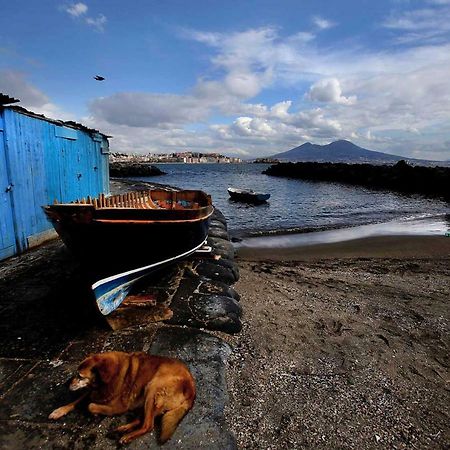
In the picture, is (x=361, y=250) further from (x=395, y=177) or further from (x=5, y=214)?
(x=395, y=177)

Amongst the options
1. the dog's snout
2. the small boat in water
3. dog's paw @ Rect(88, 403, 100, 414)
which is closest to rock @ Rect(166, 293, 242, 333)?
dog's paw @ Rect(88, 403, 100, 414)

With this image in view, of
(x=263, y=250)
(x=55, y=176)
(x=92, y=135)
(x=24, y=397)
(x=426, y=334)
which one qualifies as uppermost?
(x=92, y=135)

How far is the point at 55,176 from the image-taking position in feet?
30.4

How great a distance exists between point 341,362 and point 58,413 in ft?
11.7

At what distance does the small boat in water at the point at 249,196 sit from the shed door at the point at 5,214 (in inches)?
949

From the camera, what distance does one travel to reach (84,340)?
4.22m

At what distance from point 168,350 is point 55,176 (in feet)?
23.8

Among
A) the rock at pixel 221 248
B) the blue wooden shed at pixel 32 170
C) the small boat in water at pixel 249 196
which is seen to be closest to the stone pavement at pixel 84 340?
the blue wooden shed at pixel 32 170

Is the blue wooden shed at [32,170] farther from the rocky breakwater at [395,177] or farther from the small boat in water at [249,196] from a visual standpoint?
the rocky breakwater at [395,177]

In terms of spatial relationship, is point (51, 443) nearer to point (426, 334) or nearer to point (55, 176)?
point (426, 334)

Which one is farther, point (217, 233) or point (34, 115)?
point (217, 233)

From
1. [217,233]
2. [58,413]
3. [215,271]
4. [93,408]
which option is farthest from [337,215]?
[58,413]

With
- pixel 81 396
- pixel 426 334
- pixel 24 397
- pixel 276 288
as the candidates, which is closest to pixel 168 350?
pixel 81 396

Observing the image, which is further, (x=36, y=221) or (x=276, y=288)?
(x=36, y=221)
